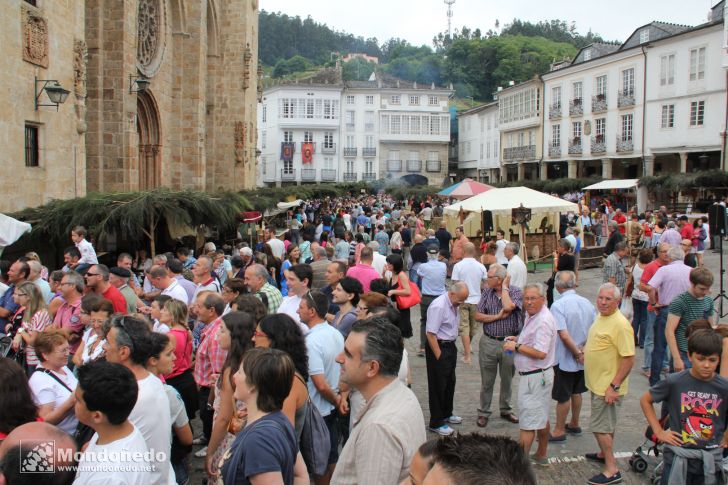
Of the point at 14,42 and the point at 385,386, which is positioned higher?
the point at 14,42

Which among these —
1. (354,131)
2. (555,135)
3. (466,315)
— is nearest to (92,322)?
(466,315)

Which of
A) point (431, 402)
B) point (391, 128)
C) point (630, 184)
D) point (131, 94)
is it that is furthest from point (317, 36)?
point (431, 402)

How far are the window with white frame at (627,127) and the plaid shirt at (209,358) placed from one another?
39014 millimetres

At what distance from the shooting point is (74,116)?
14.3m

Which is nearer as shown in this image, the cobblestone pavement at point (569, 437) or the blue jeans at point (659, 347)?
the cobblestone pavement at point (569, 437)

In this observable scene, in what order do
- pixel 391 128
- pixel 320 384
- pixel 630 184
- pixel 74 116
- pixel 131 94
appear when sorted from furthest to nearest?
pixel 391 128
pixel 630 184
pixel 131 94
pixel 74 116
pixel 320 384

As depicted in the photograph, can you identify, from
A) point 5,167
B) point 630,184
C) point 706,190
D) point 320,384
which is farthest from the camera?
point 630,184

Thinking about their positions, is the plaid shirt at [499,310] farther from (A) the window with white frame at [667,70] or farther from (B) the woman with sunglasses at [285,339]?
(A) the window with white frame at [667,70]

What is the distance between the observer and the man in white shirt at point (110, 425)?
2.98m

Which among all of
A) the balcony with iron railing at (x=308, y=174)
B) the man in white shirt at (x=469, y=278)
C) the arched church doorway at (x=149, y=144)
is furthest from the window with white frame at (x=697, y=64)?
the balcony with iron railing at (x=308, y=174)

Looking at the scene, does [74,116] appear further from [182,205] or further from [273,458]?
[273,458]

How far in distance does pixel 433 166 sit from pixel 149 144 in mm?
49668

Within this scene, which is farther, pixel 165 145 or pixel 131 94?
pixel 165 145

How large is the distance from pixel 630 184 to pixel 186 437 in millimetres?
32959
